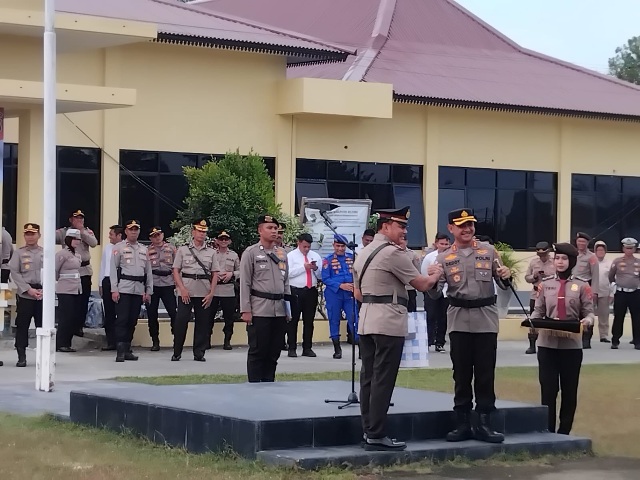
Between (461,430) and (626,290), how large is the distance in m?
12.7

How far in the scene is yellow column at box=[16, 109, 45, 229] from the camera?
22172 millimetres

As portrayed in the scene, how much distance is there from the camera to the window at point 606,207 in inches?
1355

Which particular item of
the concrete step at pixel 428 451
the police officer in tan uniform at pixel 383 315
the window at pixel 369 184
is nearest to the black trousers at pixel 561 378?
the concrete step at pixel 428 451

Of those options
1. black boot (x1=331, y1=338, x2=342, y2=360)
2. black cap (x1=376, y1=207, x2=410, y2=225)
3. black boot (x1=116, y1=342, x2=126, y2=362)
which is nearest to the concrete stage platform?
black cap (x1=376, y1=207, x2=410, y2=225)

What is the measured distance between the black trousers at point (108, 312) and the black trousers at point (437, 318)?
5.23 meters

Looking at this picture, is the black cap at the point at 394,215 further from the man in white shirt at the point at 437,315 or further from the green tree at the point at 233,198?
the green tree at the point at 233,198

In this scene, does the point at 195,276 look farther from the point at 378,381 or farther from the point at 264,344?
the point at 378,381

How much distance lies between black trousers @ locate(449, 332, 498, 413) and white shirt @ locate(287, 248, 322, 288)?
8940 mm

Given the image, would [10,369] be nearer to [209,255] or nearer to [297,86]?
[209,255]

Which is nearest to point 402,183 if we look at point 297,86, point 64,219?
point 297,86

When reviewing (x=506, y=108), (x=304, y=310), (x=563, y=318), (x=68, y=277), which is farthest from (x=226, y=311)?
(x=506, y=108)

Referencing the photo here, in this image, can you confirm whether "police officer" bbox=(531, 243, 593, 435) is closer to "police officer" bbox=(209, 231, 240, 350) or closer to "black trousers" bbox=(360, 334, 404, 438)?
"black trousers" bbox=(360, 334, 404, 438)

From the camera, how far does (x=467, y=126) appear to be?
32.0 m

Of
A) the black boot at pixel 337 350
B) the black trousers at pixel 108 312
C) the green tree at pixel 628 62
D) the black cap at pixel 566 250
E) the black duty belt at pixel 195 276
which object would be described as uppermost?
the green tree at pixel 628 62
